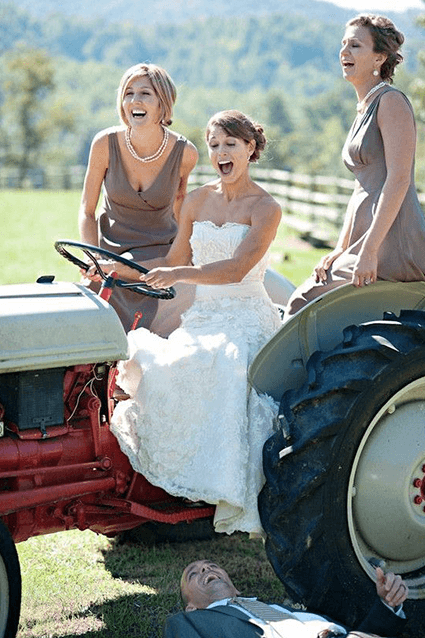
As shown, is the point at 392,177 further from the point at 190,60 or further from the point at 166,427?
the point at 190,60

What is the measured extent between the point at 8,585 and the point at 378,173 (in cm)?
194

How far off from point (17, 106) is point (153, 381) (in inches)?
2649

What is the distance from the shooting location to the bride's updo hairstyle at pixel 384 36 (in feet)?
12.2

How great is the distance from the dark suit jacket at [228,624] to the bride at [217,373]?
1.36 feet

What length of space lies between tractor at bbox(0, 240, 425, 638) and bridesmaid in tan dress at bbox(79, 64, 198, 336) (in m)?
1.10

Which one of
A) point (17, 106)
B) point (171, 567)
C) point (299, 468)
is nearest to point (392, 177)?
point (299, 468)

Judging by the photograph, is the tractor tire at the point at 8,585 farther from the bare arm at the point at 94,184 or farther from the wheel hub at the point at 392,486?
the bare arm at the point at 94,184

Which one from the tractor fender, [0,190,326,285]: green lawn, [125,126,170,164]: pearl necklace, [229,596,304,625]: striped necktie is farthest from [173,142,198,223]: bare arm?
[0,190,326,285]: green lawn

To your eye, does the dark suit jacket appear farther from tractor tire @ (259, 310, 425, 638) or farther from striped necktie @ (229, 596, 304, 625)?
tractor tire @ (259, 310, 425, 638)

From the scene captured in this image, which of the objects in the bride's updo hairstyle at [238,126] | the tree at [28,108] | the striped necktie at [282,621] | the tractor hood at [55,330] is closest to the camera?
the striped necktie at [282,621]

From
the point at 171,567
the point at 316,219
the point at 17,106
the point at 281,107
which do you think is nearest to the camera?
the point at 171,567

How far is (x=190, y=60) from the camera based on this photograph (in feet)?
654

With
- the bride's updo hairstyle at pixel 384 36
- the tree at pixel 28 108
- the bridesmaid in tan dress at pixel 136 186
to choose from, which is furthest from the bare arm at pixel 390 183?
the tree at pixel 28 108

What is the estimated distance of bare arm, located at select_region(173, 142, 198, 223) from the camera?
192 inches
